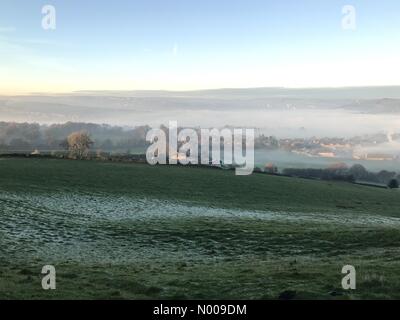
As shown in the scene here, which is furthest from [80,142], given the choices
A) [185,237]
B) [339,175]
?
[185,237]

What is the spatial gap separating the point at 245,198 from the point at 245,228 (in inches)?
1115

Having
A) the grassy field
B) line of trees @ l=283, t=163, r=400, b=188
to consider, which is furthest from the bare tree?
line of trees @ l=283, t=163, r=400, b=188

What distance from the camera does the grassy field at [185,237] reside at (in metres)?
22.4

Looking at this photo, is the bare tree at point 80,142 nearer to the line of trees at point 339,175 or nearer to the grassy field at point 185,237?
the grassy field at point 185,237

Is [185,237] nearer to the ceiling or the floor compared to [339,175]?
nearer to the ceiling

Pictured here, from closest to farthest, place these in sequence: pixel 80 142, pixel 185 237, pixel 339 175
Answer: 1. pixel 185 237
2. pixel 339 175
3. pixel 80 142

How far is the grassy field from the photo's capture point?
22.4 meters

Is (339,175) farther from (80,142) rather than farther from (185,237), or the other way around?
(185,237)

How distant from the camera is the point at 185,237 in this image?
41.8 meters

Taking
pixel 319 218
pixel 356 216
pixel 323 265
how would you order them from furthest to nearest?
pixel 356 216 → pixel 319 218 → pixel 323 265
